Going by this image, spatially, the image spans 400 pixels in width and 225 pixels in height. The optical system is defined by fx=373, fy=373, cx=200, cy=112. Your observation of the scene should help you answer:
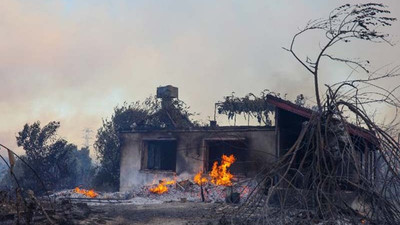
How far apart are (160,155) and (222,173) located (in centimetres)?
452

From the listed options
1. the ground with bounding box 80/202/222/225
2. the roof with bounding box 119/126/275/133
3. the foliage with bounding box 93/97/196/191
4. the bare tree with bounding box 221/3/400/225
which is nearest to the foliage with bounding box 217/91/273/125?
the foliage with bounding box 93/97/196/191

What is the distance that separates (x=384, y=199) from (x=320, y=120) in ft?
5.56

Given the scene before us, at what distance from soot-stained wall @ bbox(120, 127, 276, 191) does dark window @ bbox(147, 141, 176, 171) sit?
216 mm

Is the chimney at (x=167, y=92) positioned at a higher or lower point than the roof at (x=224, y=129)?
higher

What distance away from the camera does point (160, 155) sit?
2058 centimetres

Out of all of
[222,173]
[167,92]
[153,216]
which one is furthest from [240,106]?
[153,216]

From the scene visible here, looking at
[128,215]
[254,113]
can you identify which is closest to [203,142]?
[128,215]

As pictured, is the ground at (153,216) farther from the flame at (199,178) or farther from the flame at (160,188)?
the flame at (199,178)

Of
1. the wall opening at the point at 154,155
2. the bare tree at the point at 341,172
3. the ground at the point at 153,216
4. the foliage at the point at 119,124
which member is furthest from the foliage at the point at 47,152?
the bare tree at the point at 341,172

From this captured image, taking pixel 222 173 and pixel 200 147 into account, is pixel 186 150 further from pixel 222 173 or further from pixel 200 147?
pixel 222 173

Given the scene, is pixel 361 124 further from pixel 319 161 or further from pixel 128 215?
pixel 128 215

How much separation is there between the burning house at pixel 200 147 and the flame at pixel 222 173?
478 mm

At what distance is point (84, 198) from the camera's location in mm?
15625

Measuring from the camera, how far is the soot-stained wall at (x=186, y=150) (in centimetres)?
1673
